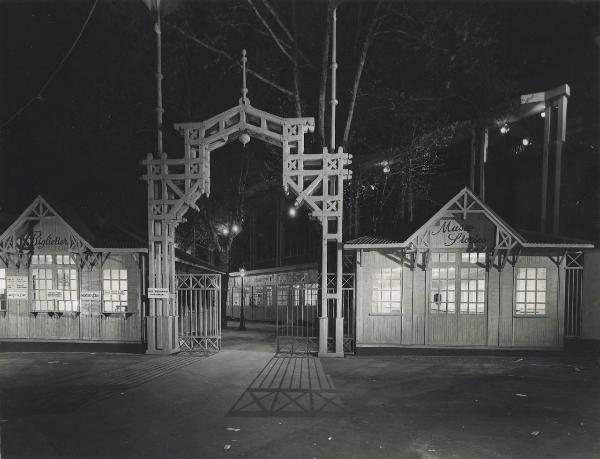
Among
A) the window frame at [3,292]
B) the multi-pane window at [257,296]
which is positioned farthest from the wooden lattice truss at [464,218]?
the multi-pane window at [257,296]

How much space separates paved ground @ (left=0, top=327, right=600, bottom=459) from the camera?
618 centimetres

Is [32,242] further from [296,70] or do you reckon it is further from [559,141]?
[559,141]

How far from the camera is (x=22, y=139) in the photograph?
684 inches

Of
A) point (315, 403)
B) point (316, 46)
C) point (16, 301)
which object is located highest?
point (316, 46)

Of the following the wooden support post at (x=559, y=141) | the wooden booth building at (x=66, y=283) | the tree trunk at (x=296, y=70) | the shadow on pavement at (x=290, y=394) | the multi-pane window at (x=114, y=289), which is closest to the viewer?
the shadow on pavement at (x=290, y=394)

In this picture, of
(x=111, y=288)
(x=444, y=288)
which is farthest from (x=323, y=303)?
(x=111, y=288)

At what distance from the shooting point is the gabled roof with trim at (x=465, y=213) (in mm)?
12391

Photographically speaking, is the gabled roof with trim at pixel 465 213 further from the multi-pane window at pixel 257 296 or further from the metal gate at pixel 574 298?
the multi-pane window at pixel 257 296

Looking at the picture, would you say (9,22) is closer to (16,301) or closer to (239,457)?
(16,301)

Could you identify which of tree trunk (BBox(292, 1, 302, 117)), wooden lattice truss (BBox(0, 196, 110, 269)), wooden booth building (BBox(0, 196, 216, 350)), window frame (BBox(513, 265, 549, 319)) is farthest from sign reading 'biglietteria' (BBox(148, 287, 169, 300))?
window frame (BBox(513, 265, 549, 319))

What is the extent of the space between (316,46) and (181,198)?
25.7 feet

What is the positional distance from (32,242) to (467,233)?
1441cm

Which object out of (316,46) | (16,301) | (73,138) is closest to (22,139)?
(73,138)

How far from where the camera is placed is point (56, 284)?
45.8 feet
